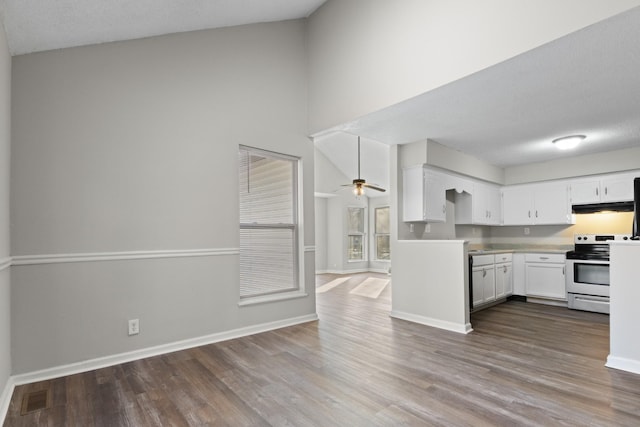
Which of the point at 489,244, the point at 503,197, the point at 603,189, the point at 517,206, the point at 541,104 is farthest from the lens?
the point at 489,244

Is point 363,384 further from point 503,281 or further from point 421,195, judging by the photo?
point 503,281

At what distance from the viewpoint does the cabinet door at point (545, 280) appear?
205 inches

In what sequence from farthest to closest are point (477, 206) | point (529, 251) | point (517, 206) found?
1. point (517, 206)
2. point (477, 206)
3. point (529, 251)

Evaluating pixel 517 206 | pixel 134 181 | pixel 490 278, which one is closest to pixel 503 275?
pixel 490 278

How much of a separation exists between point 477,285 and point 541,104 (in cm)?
244

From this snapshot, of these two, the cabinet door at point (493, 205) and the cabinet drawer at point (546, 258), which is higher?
the cabinet door at point (493, 205)

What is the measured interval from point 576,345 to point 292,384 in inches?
111

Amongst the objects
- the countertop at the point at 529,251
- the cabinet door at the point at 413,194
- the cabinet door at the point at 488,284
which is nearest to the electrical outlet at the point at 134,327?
the cabinet door at the point at 413,194

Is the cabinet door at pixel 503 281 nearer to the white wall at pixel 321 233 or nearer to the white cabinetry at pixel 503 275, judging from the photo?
the white cabinetry at pixel 503 275

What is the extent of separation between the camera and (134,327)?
3123 mm

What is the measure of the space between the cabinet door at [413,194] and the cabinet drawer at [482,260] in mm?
946

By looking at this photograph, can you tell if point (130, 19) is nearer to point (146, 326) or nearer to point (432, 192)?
point (146, 326)

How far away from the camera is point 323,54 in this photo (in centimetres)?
424

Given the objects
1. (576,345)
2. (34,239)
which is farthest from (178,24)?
(576,345)
